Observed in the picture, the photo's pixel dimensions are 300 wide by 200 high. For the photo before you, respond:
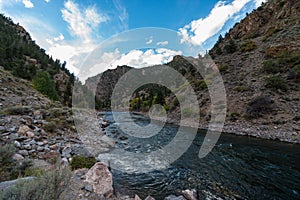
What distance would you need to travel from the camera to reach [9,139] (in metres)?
5.76

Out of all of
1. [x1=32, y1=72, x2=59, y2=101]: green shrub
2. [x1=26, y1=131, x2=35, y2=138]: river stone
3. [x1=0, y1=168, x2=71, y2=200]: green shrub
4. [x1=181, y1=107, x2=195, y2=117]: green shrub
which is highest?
[x1=32, y1=72, x2=59, y2=101]: green shrub

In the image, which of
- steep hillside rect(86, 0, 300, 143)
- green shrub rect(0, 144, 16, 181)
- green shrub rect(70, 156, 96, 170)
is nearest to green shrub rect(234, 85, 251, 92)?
steep hillside rect(86, 0, 300, 143)

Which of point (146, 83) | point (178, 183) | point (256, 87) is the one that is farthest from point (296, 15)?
point (146, 83)

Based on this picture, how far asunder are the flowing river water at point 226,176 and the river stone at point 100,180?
2.15 feet

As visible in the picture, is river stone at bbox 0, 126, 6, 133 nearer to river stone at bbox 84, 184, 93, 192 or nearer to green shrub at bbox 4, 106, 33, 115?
green shrub at bbox 4, 106, 33, 115

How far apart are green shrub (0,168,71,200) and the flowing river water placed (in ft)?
8.70

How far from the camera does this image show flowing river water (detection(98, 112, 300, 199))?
16.1 feet

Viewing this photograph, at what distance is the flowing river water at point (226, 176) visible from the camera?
492 centimetres

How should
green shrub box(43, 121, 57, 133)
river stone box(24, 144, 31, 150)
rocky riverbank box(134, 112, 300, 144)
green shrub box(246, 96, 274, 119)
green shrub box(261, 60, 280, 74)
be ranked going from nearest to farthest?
river stone box(24, 144, 31, 150) < green shrub box(43, 121, 57, 133) < rocky riverbank box(134, 112, 300, 144) < green shrub box(246, 96, 274, 119) < green shrub box(261, 60, 280, 74)

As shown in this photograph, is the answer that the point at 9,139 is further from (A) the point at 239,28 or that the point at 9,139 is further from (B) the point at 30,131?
(A) the point at 239,28

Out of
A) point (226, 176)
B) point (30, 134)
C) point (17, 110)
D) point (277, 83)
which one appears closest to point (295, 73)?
point (277, 83)

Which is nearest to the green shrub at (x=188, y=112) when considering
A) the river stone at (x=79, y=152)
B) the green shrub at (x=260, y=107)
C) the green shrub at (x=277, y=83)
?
the green shrub at (x=260, y=107)

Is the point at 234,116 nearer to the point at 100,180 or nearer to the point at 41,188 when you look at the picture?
the point at 100,180

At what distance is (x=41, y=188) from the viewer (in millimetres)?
2191
